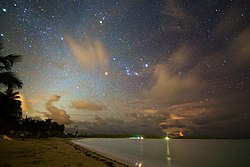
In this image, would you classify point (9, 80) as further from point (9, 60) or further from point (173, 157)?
point (173, 157)

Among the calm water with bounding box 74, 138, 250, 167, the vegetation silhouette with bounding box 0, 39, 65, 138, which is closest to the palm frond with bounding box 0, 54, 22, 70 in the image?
the vegetation silhouette with bounding box 0, 39, 65, 138

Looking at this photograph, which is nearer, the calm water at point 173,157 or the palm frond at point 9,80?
the palm frond at point 9,80

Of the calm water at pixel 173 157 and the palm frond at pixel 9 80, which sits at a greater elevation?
the palm frond at pixel 9 80

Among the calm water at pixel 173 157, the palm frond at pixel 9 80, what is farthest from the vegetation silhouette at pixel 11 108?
the calm water at pixel 173 157

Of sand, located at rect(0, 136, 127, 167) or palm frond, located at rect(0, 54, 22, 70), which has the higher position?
palm frond, located at rect(0, 54, 22, 70)

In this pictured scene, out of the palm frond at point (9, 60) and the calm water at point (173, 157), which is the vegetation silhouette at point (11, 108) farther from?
the calm water at point (173, 157)

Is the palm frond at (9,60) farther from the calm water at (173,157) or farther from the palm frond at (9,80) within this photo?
the calm water at (173,157)

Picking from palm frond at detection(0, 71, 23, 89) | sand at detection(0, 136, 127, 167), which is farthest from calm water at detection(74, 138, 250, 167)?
palm frond at detection(0, 71, 23, 89)

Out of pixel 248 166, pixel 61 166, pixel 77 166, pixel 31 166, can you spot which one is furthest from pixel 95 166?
pixel 248 166

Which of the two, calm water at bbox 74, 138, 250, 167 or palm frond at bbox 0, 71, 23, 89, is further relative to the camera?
calm water at bbox 74, 138, 250, 167

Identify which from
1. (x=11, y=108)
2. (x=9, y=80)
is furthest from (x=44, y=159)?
(x=11, y=108)

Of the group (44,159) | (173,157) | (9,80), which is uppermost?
(9,80)

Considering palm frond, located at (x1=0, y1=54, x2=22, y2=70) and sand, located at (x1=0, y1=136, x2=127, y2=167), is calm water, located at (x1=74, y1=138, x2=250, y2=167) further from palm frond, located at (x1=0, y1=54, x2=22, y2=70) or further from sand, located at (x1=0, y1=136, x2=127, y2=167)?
palm frond, located at (x1=0, y1=54, x2=22, y2=70)

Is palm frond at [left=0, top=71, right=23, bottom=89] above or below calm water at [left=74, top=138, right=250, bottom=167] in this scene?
above
